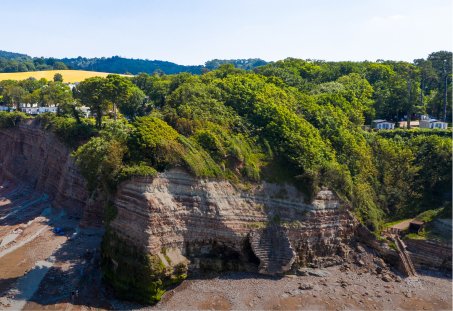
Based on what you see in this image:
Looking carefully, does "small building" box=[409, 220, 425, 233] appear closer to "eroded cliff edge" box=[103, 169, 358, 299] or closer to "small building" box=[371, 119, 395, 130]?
"eroded cliff edge" box=[103, 169, 358, 299]

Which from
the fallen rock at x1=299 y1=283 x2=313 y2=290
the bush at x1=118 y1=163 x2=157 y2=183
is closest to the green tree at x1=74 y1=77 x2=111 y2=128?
the bush at x1=118 y1=163 x2=157 y2=183

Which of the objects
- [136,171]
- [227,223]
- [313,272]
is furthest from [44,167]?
[313,272]

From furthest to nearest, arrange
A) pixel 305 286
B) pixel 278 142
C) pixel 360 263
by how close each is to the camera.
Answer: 1. pixel 278 142
2. pixel 360 263
3. pixel 305 286

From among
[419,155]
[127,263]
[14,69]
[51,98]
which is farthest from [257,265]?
[14,69]

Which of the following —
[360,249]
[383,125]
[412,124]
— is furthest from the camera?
[412,124]

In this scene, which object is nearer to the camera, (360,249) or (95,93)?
(360,249)

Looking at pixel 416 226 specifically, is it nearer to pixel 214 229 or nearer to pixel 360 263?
pixel 360 263
